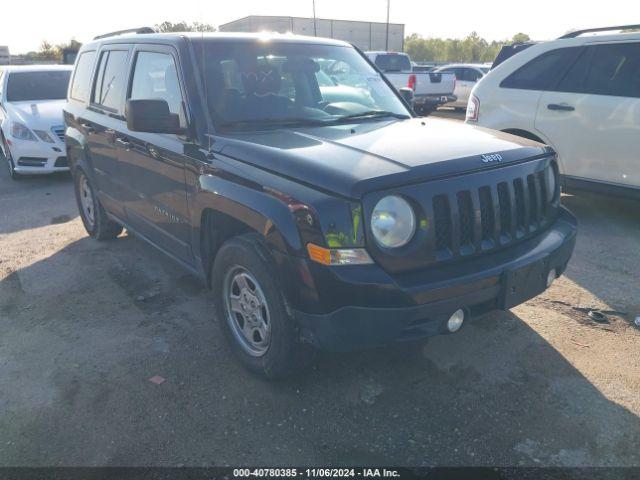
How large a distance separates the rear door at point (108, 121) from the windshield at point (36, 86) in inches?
198

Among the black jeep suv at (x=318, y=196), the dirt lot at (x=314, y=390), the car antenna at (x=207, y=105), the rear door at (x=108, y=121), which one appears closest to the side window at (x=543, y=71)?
the dirt lot at (x=314, y=390)

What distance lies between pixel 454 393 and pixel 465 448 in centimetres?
45

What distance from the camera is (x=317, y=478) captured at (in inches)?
96.0

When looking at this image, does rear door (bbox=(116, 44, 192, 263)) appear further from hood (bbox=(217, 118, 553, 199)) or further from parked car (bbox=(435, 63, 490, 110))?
parked car (bbox=(435, 63, 490, 110))

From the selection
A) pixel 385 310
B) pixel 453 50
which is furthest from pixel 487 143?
pixel 453 50

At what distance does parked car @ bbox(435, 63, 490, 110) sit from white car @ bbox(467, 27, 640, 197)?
11998 mm

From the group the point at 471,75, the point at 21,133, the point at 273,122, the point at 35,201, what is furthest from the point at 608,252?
the point at 471,75

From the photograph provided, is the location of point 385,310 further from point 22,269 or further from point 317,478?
point 22,269

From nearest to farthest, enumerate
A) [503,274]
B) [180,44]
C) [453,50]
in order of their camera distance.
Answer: [503,274] < [180,44] < [453,50]

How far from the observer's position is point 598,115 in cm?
537

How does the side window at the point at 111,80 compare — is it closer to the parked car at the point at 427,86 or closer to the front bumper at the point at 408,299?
the front bumper at the point at 408,299

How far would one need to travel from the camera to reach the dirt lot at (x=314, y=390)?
2611mm

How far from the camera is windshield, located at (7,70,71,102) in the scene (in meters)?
9.26

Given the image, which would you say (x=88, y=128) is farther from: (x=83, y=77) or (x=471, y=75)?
(x=471, y=75)
